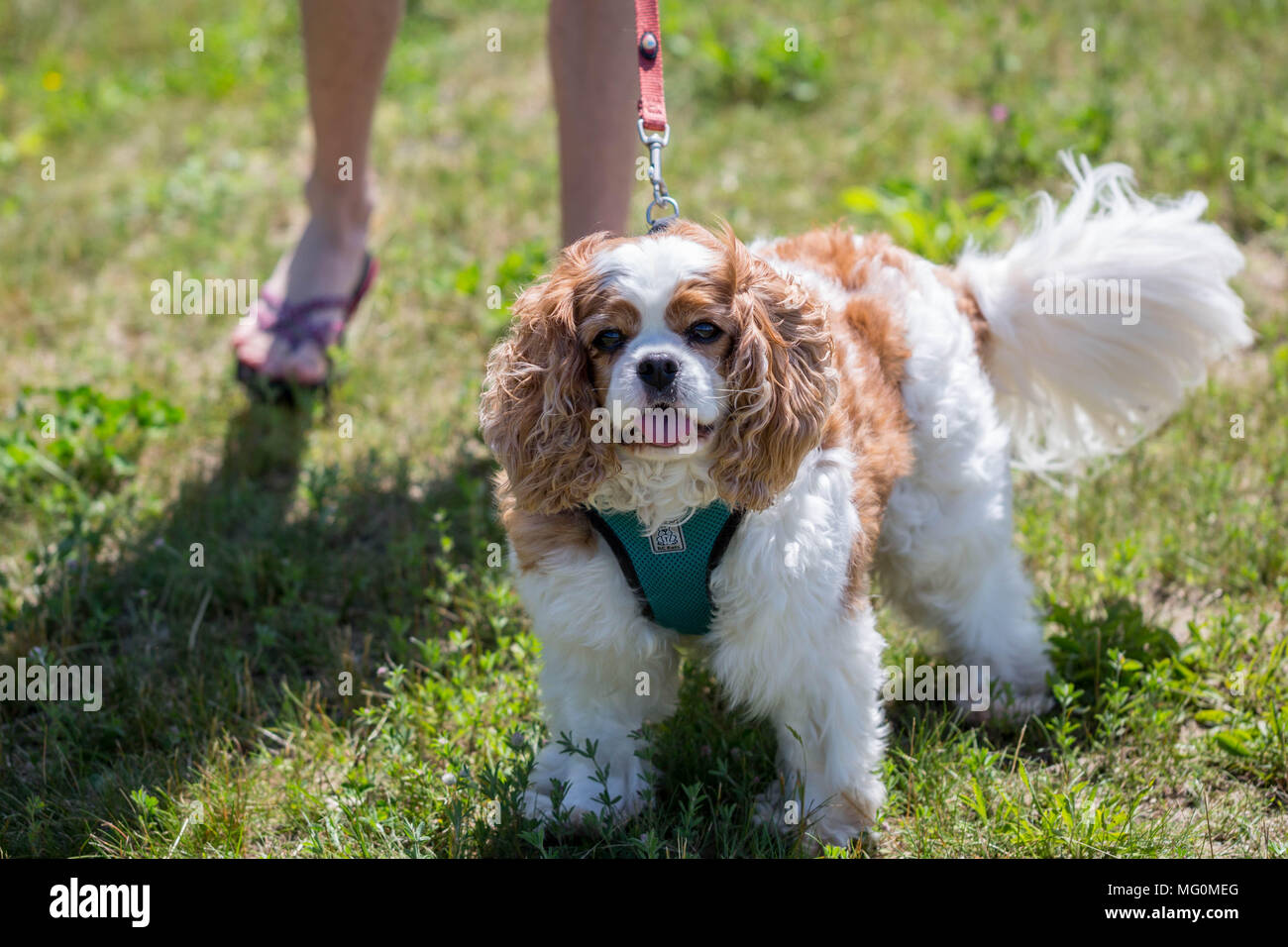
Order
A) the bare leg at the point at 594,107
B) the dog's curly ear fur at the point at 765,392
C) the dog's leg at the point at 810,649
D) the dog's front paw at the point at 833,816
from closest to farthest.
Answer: the dog's curly ear fur at the point at 765,392 < the dog's leg at the point at 810,649 < the dog's front paw at the point at 833,816 < the bare leg at the point at 594,107

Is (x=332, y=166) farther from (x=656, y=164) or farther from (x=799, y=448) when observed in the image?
(x=799, y=448)

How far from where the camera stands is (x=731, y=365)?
259 cm

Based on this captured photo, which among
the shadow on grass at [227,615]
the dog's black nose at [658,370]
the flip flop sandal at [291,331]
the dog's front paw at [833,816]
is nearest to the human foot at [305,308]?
the flip flop sandal at [291,331]

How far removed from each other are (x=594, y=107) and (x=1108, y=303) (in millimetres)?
1651

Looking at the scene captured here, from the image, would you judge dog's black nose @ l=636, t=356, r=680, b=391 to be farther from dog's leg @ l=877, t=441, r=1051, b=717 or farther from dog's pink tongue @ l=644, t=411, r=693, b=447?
dog's leg @ l=877, t=441, r=1051, b=717

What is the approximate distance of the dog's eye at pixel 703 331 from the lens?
8.30 ft

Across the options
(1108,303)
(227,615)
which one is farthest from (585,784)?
(1108,303)

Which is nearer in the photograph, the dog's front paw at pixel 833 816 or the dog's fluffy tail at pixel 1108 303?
the dog's front paw at pixel 833 816

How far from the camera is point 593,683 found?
2922 millimetres

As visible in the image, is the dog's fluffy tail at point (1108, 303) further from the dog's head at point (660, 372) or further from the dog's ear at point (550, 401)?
the dog's ear at point (550, 401)

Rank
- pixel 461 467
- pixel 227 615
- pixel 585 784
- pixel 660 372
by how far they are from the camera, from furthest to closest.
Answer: pixel 461 467, pixel 227 615, pixel 585 784, pixel 660 372

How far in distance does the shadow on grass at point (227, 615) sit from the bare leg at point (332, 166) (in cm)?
39

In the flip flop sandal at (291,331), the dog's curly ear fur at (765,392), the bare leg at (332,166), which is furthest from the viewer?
the flip flop sandal at (291,331)

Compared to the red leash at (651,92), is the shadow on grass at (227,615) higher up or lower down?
lower down
